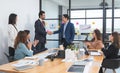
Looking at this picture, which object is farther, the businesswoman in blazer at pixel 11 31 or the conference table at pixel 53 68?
the businesswoman in blazer at pixel 11 31

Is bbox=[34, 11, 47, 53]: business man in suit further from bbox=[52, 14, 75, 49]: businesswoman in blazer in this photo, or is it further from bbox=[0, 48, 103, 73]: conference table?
bbox=[0, 48, 103, 73]: conference table

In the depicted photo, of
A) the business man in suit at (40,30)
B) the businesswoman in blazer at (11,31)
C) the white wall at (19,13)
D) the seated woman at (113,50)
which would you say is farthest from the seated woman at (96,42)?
the white wall at (19,13)

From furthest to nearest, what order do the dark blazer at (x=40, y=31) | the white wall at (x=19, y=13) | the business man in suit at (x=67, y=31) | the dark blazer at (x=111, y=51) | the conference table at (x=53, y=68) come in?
the dark blazer at (x=40, y=31)
the business man in suit at (x=67, y=31)
the white wall at (x=19, y=13)
the dark blazer at (x=111, y=51)
the conference table at (x=53, y=68)

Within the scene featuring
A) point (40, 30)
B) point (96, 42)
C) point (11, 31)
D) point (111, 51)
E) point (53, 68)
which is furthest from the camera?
point (40, 30)

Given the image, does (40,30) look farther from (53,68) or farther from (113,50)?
(53,68)

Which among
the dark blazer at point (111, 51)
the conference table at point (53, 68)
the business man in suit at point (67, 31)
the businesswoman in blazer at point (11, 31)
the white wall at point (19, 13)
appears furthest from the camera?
the business man in suit at point (67, 31)

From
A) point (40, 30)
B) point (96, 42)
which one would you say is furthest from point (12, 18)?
point (96, 42)

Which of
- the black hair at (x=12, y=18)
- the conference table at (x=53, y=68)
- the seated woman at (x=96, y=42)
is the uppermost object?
the black hair at (x=12, y=18)

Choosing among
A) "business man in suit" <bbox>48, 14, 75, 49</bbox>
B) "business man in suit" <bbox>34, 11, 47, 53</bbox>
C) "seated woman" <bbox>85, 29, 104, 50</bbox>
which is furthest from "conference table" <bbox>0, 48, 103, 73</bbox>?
"business man in suit" <bbox>34, 11, 47, 53</bbox>

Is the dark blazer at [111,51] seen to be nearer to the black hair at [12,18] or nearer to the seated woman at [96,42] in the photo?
the seated woman at [96,42]

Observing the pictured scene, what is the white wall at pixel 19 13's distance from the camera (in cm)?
503

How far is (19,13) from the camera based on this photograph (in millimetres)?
5773

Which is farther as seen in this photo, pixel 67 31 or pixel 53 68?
pixel 67 31

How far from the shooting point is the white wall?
5.03 meters
